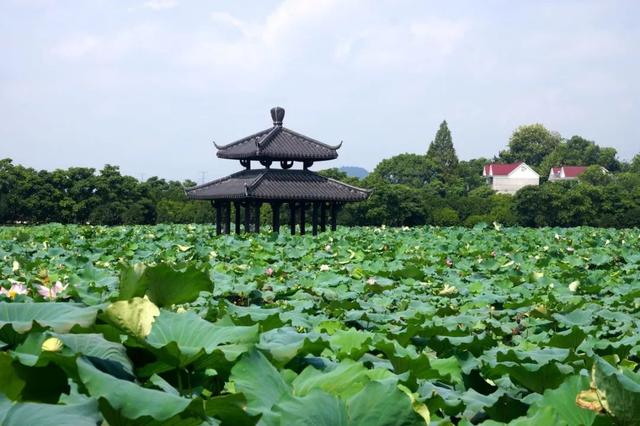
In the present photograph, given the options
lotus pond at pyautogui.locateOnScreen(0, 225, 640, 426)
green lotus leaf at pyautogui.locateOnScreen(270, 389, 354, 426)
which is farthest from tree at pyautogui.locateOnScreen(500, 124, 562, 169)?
green lotus leaf at pyautogui.locateOnScreen(270, 389, 354, 426)

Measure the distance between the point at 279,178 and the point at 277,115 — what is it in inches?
75.4

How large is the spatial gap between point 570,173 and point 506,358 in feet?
233

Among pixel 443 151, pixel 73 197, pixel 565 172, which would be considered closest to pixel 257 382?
pixel 73 197

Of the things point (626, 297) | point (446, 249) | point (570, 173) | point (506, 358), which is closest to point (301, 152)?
point (446, 249)

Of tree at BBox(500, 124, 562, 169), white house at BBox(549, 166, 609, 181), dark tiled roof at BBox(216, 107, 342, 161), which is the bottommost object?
dark tiled roof at BBox(216, 107, 342, 161)

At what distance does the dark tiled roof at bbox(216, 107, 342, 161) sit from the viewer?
2052 centimetres

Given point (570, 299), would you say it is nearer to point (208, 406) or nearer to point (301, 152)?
point (208, 406)

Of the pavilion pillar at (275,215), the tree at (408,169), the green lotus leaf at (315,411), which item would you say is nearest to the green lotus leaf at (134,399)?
the green lotus leaf at (315,411)

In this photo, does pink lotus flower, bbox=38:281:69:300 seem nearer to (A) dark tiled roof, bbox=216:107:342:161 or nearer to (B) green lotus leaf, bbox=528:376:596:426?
(B) green lotus leaf, bbox=528:376:596:426

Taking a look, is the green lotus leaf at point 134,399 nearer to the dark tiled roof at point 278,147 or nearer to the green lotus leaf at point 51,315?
the green lotus leaf at point 51,315

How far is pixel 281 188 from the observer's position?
20.3m

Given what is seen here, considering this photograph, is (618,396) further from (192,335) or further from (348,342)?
(348,342)

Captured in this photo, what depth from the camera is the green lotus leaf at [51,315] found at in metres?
1.42

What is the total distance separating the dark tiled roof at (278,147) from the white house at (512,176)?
53.8 meters
